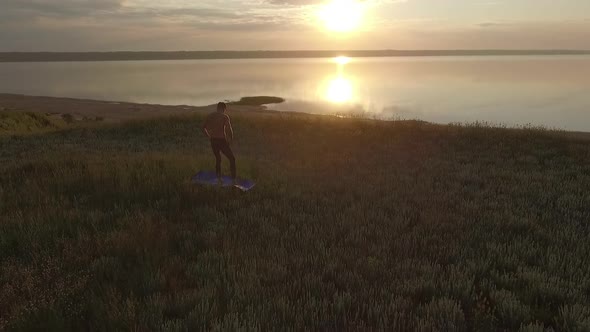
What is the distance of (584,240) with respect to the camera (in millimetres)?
6742

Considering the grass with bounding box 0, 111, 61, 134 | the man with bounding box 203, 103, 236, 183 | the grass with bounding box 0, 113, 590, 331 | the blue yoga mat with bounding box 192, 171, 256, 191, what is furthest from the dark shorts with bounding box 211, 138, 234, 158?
the grass with bounding box 0, 111, 61, 134

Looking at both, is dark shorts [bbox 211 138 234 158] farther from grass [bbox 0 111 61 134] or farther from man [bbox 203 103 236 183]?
grass [bbox 0 111 61 134]

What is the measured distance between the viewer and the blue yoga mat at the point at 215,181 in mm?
9725

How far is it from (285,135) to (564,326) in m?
17.6

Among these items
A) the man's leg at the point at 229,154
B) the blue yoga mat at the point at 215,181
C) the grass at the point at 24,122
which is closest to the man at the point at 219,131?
the man's leg at the point at 229,154

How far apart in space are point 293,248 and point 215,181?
14.9ft

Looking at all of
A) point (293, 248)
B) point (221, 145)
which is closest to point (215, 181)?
point (221, 145)

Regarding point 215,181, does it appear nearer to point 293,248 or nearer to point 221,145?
point 221,145

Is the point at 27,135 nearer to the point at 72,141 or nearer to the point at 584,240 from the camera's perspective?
the point at 72,141

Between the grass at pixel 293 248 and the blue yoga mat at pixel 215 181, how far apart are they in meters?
0.38

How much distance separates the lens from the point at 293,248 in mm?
6094

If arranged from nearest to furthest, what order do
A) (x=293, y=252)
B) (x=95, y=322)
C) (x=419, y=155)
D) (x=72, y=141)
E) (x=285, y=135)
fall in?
(x=95, y=322) < (x=293, y=252) < (x=419, y=155) < (x=72, y=141) < (x=285, y=135)

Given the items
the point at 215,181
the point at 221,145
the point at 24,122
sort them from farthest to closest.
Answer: the point at 24,122
the point at 221,145
the point at 215,181

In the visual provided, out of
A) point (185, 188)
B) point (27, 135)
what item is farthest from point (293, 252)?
point (27, 135)
